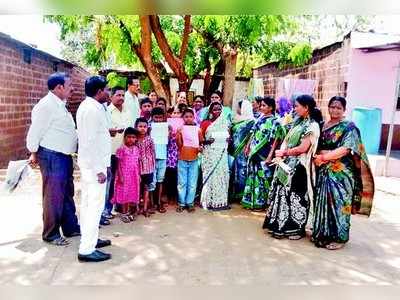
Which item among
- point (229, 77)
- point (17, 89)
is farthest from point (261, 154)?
point (17, 89)

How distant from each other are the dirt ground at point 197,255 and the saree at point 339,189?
0.23m

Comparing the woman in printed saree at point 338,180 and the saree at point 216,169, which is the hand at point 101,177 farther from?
the saree at point 216,169

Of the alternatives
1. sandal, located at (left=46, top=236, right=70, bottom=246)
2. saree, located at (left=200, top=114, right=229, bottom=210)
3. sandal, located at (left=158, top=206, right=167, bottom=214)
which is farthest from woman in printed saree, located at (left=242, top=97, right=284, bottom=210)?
sandal, located at (left=46, top=236, right=70, bottom=246)

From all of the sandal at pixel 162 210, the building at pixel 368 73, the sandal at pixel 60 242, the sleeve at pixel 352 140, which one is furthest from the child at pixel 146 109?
the building at pixel 368 73

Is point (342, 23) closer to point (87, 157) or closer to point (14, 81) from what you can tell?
point (14, 81)

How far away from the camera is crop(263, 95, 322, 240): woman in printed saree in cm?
447

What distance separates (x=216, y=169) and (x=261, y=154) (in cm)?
63

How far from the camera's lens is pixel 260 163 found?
571 centimetres

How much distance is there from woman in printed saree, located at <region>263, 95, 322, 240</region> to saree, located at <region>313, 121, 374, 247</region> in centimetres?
13

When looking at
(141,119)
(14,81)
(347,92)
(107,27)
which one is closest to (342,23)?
(347,92)

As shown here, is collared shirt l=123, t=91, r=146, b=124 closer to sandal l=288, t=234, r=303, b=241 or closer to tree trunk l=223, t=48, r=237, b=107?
sandal l=288, t=234, r=303, b=241

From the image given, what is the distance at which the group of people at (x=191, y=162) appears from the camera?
3.93m

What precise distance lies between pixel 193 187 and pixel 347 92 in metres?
5.52

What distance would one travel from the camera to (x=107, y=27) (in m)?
9.65
